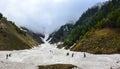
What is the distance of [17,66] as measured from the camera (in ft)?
277

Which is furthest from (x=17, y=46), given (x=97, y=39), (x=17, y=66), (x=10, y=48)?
(x=17, y=66)

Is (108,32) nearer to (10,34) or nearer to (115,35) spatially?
(115,35)

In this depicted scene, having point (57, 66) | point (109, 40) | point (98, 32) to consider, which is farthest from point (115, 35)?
point (57, 66)

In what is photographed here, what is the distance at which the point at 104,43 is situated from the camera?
153m

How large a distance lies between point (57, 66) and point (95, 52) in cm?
5921

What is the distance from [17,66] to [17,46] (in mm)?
98325

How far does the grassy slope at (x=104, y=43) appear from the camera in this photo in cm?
14120

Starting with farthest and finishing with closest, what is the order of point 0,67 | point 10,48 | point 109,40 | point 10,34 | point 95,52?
point 10,34 < point 10,48 < point 109,40 < point 95,52 < point 0,67

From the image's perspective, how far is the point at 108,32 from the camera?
572ft

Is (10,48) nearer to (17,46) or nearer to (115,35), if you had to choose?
(17,46)

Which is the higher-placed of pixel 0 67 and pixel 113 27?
pixel 113 27

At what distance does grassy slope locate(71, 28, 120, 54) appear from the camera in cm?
14120

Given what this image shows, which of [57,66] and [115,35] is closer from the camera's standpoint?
[57,66]

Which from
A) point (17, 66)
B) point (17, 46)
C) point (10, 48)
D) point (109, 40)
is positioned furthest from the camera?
point (17, 46)
